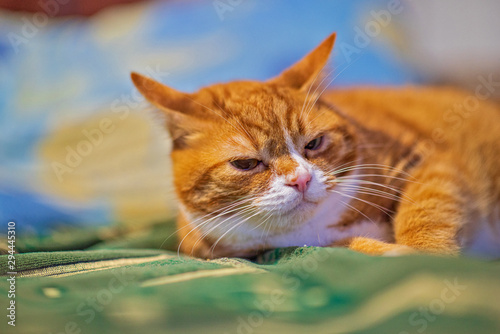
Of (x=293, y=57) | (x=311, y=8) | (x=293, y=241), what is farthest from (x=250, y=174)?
(x=311, y=8)

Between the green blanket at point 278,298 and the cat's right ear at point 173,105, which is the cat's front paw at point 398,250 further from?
the cat's right ear at point 173,105

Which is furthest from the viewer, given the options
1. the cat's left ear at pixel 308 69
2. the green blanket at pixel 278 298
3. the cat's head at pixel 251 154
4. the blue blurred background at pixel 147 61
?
the blue blurred background at pixel 147 61

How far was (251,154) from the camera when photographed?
1438 mm

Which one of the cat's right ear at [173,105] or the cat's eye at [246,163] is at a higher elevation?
the cat's right ear at [173,105]

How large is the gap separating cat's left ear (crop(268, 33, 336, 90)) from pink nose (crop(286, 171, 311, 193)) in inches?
16.3

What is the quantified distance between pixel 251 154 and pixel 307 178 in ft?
0.65

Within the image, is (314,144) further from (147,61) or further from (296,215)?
(147,61)

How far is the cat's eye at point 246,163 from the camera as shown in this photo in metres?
1.45

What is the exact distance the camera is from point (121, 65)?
2.84 meters

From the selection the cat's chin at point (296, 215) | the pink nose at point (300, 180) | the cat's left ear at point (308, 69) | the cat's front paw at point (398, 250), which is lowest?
the cat's front paw at point (398, 250)

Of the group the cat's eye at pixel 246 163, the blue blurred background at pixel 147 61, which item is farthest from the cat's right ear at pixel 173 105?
the blue blurred background at pixel 147 61

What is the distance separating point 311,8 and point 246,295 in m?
2.40

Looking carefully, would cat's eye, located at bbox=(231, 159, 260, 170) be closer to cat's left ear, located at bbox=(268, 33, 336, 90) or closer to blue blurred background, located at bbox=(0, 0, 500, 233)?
cat's left ear, located at bbox=(268, 33, 336, 90)

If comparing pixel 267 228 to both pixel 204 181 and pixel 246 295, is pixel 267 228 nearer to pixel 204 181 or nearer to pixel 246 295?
pixel 204 181
